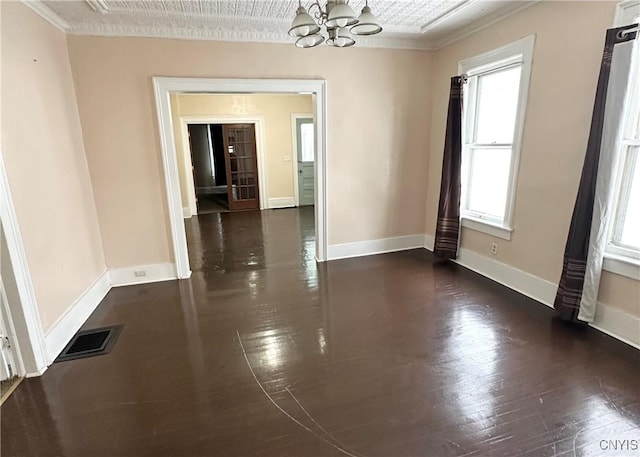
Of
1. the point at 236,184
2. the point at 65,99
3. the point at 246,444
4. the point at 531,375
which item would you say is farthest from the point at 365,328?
the point at 236,184

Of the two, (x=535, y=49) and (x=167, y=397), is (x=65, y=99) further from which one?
(x=535, y=49)

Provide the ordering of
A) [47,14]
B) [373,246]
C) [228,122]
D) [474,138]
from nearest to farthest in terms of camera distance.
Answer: [47,14] < [474,138] < [373,246] < [228,122]

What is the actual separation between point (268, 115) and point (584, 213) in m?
6.39

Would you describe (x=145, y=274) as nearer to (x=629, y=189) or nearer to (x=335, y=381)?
(x=335, y=381)

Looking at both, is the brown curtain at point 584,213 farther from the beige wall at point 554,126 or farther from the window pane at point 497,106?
→ the window pane at point 497,106

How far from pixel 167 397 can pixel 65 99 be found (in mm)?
2738

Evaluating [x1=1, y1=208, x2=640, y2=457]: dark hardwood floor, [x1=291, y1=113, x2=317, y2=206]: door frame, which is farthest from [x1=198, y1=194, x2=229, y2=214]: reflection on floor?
[x1=1, y1=208, x2=640, y2=457]: dark hardwood floor

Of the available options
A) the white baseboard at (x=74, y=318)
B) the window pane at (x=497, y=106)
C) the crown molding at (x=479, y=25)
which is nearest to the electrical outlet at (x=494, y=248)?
the window pane at (x=497, y=106)

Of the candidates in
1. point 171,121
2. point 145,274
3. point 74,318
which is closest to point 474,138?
point 171,121

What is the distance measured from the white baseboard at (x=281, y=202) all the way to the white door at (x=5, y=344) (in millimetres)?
5982

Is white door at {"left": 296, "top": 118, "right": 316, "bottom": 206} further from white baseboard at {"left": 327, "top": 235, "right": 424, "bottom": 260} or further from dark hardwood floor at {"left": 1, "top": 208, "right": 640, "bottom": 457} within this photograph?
dark hardwood floor at {"left": 1, "top": 208, "right": 640, "bottom": 457}

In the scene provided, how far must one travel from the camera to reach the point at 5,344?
85.3 inches

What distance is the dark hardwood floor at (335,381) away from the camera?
1710 mm

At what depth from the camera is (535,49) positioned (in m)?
2.94
